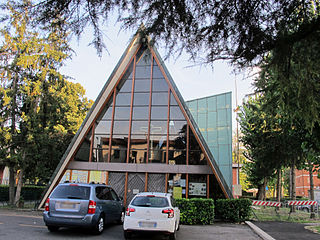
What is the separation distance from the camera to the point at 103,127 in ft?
61.8

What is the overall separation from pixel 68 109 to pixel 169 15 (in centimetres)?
2329

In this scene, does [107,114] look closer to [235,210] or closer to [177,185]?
[177,185]

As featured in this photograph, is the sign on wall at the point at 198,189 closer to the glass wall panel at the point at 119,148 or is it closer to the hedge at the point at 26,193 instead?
the glass wall panel at the point at 119,148

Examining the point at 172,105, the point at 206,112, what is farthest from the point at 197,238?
the point at 206,112

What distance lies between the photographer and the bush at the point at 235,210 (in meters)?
14.5

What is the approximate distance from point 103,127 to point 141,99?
3.15 m

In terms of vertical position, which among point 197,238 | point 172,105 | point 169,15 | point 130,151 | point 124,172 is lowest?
point 197,238

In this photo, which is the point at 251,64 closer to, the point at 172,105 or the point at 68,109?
the point at 172,105

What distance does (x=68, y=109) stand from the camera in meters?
26.5

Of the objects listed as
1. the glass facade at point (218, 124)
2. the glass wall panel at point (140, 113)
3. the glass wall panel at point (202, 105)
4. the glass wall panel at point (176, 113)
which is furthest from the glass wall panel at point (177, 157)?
the glass wall panel at point (202, 105)

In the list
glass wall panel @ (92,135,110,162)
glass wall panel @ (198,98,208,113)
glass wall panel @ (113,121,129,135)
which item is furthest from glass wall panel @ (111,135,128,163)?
glass wall panel @ (198,98,208,113)

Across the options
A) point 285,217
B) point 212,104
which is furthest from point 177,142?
point 285,217

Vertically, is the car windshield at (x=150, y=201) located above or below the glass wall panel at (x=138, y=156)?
below

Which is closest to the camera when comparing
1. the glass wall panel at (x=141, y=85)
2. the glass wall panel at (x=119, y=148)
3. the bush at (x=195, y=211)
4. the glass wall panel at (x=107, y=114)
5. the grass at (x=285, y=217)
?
the bush at (x=195, y=211)
